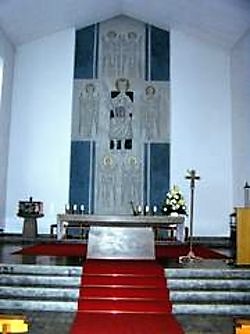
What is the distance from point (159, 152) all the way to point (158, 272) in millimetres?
6328

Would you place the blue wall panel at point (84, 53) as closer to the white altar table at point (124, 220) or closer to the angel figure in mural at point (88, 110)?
the angel figure in mural at point (88, 110)

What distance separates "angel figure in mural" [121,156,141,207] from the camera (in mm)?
11523

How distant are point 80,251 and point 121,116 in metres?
4.72

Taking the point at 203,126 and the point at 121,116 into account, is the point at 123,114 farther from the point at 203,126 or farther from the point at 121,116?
the point at 203,126

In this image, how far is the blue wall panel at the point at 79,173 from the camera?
1152 centimetres

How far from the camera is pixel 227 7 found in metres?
10.1

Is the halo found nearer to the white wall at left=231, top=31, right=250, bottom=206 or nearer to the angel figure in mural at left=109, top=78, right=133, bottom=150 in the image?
the angel figure in mural at left=109, top=78, right=133, bottom=150

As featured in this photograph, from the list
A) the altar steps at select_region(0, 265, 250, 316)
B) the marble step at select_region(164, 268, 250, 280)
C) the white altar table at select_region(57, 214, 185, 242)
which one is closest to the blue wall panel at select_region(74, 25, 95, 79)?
the white altar table at select_region(57, 214, 185, 242)

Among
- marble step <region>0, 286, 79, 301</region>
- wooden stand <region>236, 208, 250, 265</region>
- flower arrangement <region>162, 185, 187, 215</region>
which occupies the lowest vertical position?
marble step <region>0, 286, 79, 301</region>

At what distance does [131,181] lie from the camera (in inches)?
457

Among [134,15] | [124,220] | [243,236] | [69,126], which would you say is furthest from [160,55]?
[243,236]

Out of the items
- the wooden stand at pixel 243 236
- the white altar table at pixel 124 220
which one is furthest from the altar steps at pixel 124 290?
the white altar table at pixel 124 220

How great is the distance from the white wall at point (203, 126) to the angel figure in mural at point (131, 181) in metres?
0.87

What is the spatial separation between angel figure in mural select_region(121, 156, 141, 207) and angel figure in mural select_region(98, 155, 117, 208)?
0.22 meters
